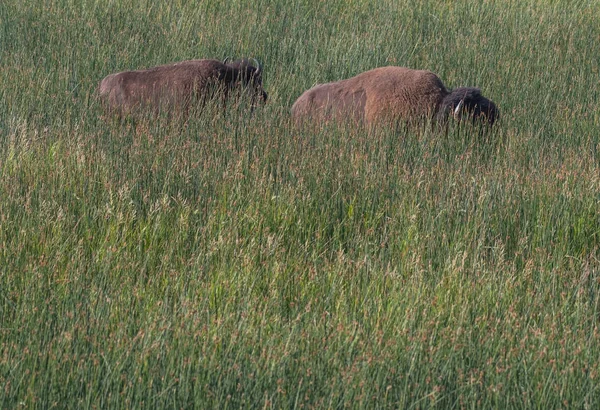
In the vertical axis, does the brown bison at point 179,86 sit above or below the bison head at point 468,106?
below

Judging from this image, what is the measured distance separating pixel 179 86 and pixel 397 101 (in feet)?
6.85

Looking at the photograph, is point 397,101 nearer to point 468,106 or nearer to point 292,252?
point 468,106

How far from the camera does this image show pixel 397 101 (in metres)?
8.24

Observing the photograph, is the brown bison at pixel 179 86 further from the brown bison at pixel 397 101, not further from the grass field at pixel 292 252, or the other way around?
the brown bison at pixel 397 101

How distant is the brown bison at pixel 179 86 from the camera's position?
848 cm

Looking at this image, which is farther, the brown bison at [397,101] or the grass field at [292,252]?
the brown bison at [397,101]

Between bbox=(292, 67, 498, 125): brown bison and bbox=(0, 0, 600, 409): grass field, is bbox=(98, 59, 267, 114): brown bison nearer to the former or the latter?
bbox=(0, 0, 600, 409): grass field

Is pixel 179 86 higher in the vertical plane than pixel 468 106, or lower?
lower

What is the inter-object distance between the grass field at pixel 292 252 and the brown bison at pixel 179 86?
334 millimetres

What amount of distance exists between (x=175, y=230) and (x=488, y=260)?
78.3 inches

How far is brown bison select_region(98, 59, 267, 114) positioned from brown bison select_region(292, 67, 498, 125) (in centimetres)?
64

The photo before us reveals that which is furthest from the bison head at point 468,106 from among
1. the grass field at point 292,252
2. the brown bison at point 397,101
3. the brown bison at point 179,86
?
the brown bison at point 179,86

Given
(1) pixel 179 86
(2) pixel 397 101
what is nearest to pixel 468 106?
(2) pixel 397 101

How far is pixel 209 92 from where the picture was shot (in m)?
8.63
